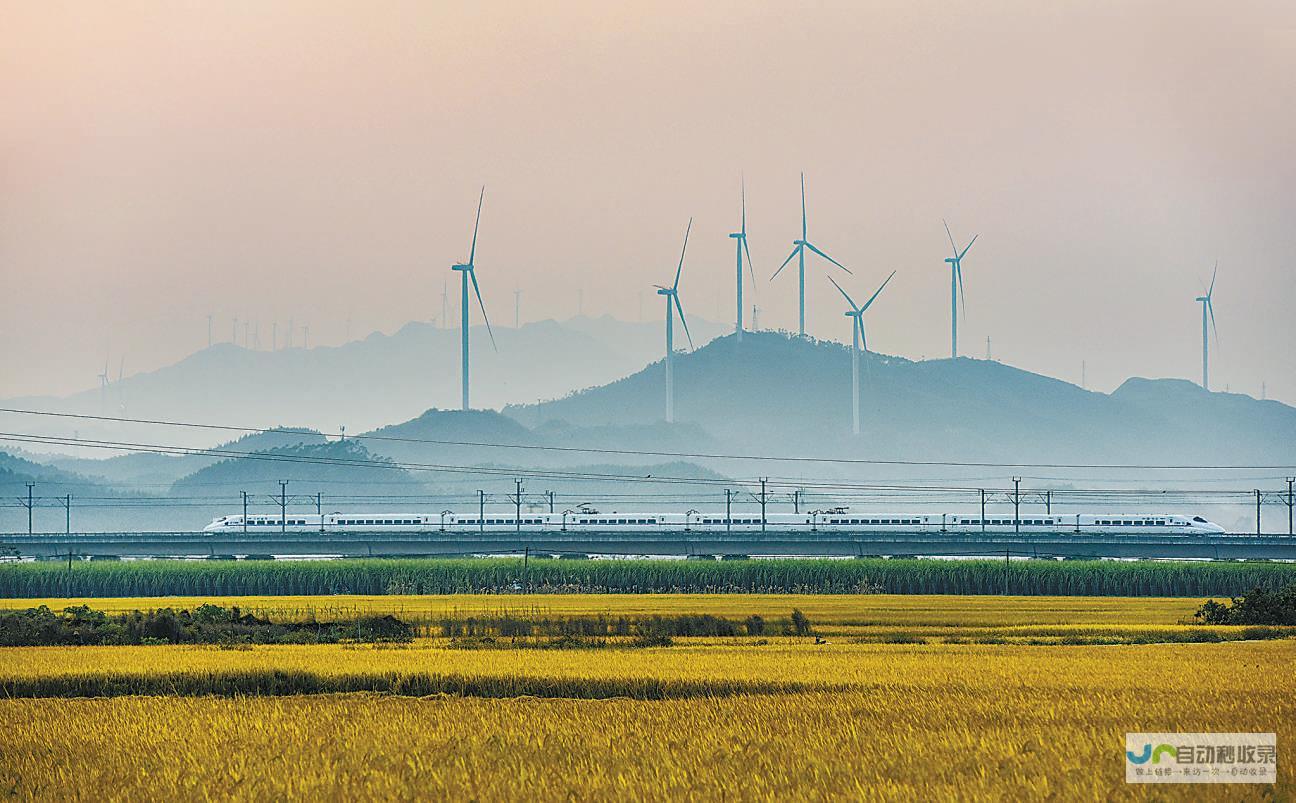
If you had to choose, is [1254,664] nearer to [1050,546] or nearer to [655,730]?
[655,730]

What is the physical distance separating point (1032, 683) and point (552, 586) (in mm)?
82072

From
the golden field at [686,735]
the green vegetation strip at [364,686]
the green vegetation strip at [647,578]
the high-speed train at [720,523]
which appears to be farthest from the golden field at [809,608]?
the high-speed train at [720,523]

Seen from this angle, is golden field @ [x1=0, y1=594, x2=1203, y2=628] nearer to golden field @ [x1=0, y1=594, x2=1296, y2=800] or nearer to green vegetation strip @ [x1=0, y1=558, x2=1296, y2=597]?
green vegetation strip @ [x1=0, y1=558, x2=1296, y2=597]

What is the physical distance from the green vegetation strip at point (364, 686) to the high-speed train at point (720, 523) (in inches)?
4469

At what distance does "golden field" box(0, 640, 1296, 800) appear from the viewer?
28703 millimetres

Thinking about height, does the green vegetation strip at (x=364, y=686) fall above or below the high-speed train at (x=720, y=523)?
below

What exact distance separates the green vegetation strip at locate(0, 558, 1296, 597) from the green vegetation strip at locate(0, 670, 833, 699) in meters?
71.4

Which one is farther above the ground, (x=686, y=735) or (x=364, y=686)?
(x=686, y=735)

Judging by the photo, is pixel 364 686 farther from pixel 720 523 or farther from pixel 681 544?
pixel 720 523

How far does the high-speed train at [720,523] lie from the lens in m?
168

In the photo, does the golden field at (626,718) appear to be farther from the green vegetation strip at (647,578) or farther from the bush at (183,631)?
the green vegetation strip at (647,578)

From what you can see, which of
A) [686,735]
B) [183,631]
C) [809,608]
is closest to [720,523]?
[809,608]

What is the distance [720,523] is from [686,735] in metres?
146

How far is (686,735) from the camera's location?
110ft
